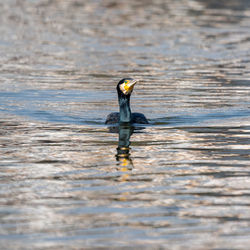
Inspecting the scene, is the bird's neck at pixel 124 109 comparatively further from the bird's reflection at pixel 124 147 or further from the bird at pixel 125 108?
the bird's reflection at pixel 124 147

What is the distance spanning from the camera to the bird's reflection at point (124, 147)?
41.0 ft

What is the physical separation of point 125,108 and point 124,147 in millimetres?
2807

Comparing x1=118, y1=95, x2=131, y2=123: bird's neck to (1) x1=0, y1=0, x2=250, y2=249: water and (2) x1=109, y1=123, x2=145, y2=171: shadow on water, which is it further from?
(1) x1=0, y1=0, x2=250, y2=249: water

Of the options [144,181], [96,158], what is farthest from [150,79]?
[144,181]

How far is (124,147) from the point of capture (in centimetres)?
1436

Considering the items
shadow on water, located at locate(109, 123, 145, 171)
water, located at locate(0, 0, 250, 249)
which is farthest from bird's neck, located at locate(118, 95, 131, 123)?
water, located at locate(0, 0, 250, 249)

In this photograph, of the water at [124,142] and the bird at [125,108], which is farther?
the bird at [125,108]

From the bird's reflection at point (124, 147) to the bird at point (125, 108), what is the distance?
25cm

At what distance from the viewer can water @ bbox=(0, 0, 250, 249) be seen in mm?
8953

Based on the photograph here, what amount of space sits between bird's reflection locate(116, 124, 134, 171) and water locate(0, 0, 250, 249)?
3cm

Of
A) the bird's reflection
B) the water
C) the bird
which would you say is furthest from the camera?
the bird

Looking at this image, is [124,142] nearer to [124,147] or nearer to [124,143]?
[124,143]

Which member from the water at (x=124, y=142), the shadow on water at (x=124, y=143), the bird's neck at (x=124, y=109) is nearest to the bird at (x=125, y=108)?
the bird's neck at (x=124, y=109)

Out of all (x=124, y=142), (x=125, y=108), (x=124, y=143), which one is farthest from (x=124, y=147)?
(x=125, y=108)
